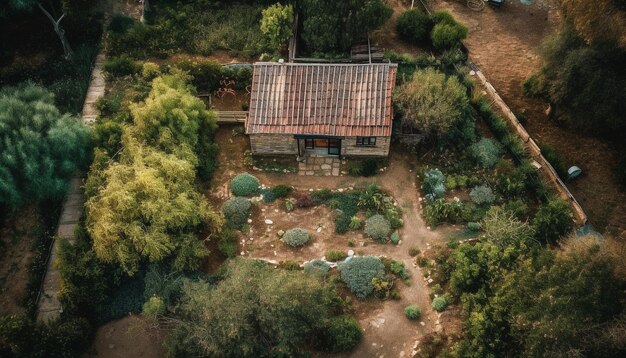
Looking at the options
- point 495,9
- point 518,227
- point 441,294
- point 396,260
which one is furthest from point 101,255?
point 495,9

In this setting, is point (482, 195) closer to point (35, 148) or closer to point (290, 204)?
point (290, 204)

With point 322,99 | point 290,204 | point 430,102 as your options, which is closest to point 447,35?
point 430,102

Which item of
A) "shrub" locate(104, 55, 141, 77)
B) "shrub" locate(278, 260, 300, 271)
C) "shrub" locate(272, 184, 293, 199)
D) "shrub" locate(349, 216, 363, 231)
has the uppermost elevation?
"shrub" locate(104, 55, 141, 77)

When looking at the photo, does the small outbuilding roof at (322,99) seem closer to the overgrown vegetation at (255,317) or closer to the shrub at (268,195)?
the shrub at (268,195)

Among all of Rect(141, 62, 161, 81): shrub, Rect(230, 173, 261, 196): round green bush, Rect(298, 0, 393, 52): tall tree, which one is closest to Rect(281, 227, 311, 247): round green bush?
Rect(230, 173, 261, 196): round green bush

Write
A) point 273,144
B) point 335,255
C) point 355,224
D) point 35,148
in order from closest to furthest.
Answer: point 35,148, point 335,255, point 355,224, point 273,144

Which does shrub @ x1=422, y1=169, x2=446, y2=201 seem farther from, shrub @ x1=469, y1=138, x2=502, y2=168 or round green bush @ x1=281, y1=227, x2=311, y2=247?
round green bush @ x1=281, y1=227, x2=311, y2=247
